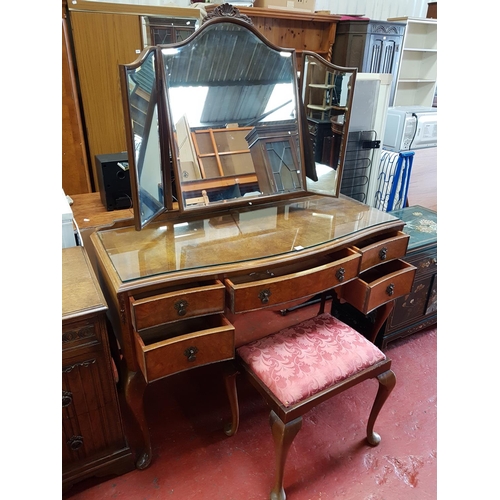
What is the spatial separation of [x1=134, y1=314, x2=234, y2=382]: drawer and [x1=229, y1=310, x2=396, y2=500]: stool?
14cm

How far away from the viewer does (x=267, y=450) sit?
4.53 feet

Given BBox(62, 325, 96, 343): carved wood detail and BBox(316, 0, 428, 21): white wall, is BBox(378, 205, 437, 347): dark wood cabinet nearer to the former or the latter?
BBox(62, 325, 96, 343): carved wood detail

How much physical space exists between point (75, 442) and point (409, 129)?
2.34 m

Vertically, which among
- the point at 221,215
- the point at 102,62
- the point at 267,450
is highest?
the point at 102,62

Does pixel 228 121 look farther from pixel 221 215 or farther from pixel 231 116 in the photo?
pixel 221 215

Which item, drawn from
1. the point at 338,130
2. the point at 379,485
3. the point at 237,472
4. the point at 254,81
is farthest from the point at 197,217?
the point at 379,485

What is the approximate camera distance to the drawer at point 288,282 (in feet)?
3.57

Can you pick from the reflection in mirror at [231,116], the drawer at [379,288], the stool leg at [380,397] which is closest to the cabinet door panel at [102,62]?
the reflection in mirror at [231,116]

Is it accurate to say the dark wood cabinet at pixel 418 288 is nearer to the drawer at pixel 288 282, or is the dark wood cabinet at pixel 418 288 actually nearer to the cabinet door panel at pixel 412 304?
the cabinet door panel at pixel 412 304

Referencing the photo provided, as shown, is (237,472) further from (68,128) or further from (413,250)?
(68,128)

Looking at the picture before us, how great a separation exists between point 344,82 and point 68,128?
1.12m

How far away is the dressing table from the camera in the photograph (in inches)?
41.9

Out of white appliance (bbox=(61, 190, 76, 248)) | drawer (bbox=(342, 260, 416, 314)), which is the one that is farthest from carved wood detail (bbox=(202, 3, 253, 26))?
drawer (bbox=(342, 260, 416, 314))

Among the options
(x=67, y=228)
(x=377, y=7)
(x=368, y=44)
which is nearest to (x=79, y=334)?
(x=67, y=228)
